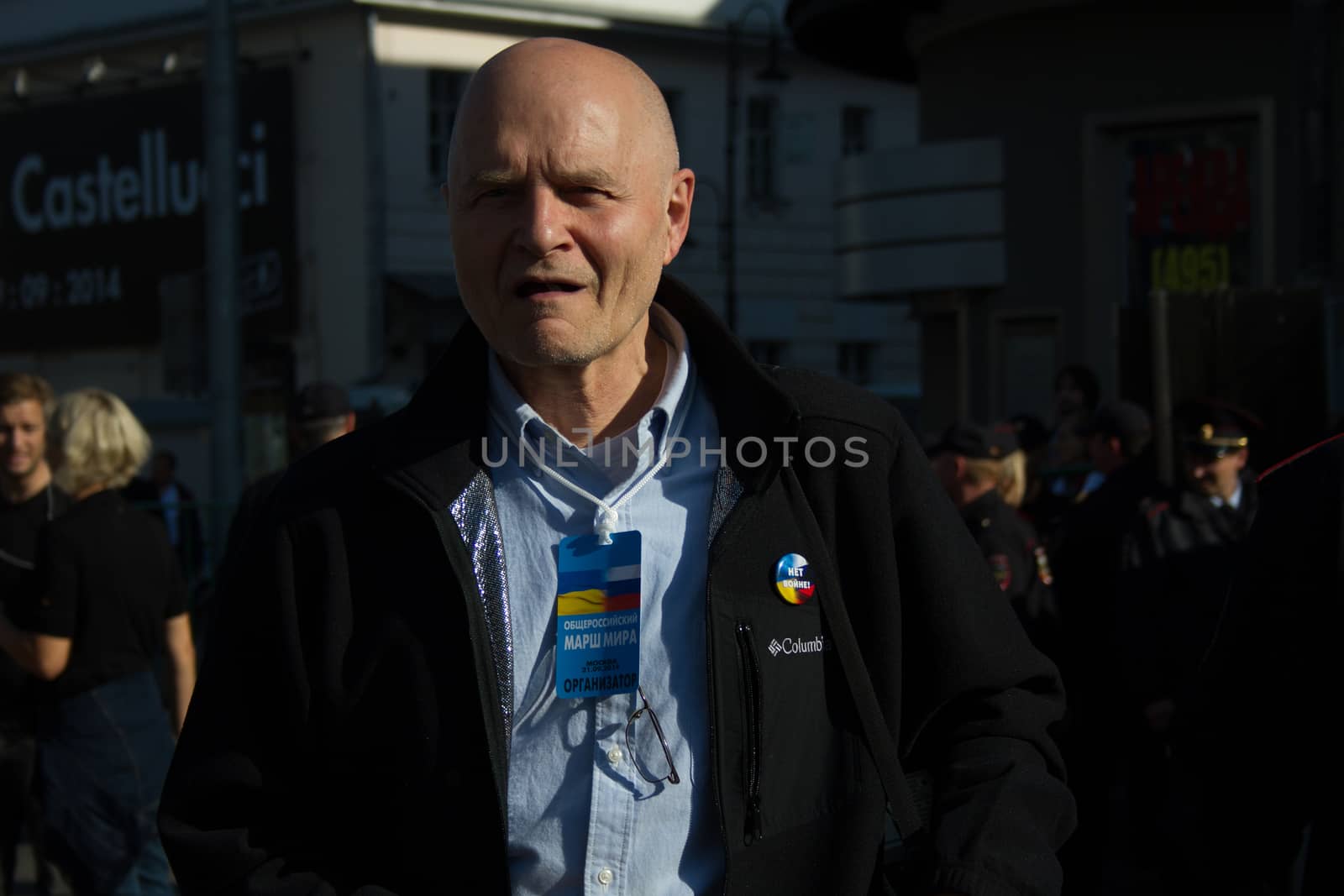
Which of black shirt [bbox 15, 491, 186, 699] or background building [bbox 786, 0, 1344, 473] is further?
background building [bbox 786, 0, 1344, 473]

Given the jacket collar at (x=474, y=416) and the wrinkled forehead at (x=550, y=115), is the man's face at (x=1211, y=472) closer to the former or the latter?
the jacket collar at (x=474, y=416)

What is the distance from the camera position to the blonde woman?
5.33 metres

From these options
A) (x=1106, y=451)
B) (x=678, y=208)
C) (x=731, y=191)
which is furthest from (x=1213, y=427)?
(x=731, y=191)

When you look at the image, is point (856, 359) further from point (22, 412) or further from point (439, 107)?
point (22, 412)

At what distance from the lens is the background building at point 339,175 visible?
2884 centimetres

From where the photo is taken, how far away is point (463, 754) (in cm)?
207

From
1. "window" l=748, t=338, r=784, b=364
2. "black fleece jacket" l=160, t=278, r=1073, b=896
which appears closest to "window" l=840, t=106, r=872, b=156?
"window" l=748, t=338, r=784, b=364

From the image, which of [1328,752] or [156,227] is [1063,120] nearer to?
[1328,752]

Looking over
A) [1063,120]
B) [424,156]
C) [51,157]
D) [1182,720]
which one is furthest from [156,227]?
[1182,720]

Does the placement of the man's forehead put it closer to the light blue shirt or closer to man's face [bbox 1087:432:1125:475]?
the light blue shirt

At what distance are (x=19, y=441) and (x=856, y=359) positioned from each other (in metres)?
29.3

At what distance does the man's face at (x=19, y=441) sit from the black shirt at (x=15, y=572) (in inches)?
4.6

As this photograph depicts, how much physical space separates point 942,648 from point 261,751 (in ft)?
2.80

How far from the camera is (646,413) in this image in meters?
2.33
